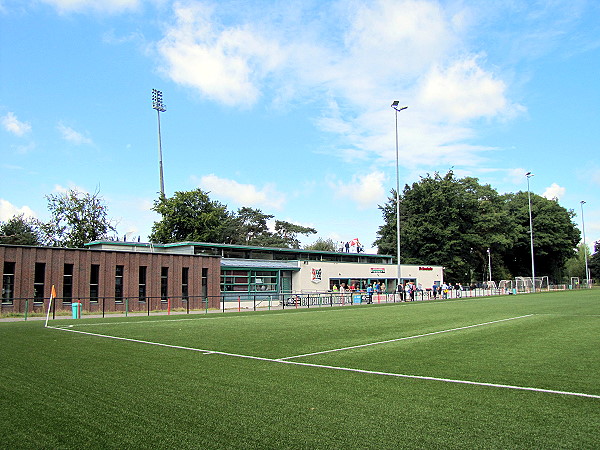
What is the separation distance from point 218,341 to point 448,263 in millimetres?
60674

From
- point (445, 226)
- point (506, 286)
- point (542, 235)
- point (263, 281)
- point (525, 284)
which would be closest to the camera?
point (263, 281)

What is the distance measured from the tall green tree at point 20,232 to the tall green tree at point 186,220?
1552 centimetres

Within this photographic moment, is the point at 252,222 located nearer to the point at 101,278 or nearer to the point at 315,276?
the point at 315,276

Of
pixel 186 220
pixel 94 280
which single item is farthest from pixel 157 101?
pixel 94 280

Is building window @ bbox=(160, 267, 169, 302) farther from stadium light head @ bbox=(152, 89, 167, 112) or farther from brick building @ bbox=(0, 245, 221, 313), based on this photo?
stadium light head @ bbox=(152, 89, 167, 112)

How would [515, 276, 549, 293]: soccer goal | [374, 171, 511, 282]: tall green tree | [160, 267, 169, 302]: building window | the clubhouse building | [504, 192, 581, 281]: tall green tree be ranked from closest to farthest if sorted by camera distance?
the clubhouse building < [160, 267, 169, 302]: building window < [515, 276, 549, 293]: soccer goal < [374, 171, 511, 282]: tall green tree < [504, 192, 581, 281]: tall green tree

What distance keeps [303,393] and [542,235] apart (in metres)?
86.1

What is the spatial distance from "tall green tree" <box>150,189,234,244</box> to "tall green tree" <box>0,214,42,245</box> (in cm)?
1552

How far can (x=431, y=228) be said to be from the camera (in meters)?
69.9

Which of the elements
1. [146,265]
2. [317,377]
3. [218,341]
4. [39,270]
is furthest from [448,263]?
[317,377]

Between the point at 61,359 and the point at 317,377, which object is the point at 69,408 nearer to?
the point at 317,377

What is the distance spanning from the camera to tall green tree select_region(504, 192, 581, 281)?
275ft

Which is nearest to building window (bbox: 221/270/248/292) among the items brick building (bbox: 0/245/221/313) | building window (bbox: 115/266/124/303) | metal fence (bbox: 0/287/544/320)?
metal fence (bbox: 0/287/544/320)

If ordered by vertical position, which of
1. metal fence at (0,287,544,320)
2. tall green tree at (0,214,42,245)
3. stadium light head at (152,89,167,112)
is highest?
stadium light head at (152,89,167,112)
